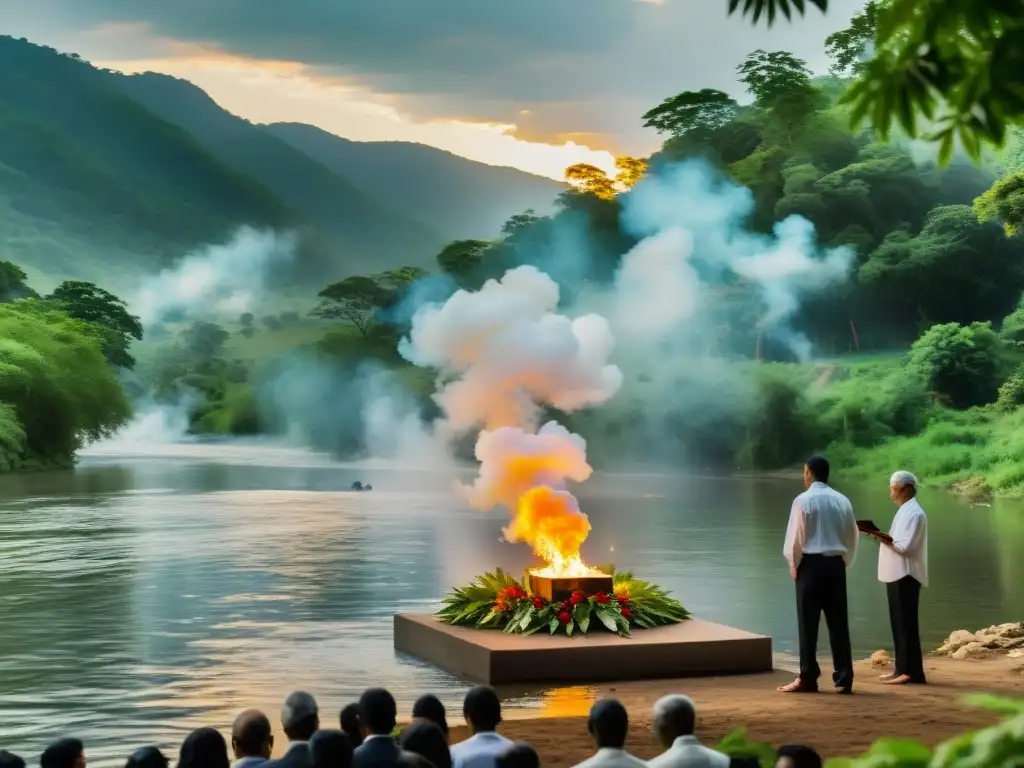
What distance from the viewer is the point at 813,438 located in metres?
67.6

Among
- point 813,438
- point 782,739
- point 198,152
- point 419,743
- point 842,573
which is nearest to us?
point 419,743

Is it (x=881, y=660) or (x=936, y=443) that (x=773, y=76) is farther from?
(x=881, y=660)

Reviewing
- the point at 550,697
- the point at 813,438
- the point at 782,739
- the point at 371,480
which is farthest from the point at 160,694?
the point at 813,438

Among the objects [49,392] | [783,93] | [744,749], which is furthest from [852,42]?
[744,749]

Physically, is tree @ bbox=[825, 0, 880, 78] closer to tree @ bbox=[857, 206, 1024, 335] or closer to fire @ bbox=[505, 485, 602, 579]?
tree @ bbox=[857, 206, 1024, 335]

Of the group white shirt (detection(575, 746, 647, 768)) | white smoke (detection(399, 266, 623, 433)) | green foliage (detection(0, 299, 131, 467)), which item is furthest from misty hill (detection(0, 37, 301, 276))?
white shirt (detection(575, 746, 647, 768))

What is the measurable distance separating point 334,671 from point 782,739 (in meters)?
5.65

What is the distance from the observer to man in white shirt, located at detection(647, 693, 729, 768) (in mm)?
5684

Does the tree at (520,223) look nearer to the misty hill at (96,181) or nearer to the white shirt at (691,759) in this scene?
the misty hill at (96,181)

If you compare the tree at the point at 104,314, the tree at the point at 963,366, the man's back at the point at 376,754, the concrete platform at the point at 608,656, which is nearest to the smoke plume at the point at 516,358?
the concrete platform at the point at 608,656

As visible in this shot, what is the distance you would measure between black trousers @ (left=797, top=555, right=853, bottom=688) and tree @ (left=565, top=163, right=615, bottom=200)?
8883 centimetres

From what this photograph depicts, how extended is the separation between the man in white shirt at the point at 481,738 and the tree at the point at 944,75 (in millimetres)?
3448

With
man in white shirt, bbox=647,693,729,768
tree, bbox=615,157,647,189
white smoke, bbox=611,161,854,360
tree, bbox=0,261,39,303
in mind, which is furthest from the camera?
tree, bbox=615,157,647,189

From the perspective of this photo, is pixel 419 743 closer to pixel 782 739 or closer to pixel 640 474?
pixel 782 739
